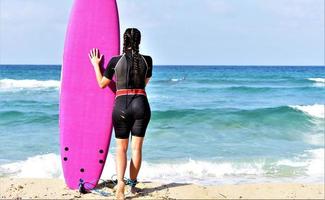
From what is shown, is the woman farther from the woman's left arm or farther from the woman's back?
the woman's left arm

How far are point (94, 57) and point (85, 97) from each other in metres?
0.40

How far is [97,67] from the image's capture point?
417cm

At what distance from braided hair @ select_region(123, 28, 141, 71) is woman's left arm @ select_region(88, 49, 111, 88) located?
312 millimetres

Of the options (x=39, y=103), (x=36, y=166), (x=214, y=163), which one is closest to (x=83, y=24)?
(x=36, y=166)

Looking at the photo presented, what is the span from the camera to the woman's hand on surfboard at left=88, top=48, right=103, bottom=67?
13.9ft

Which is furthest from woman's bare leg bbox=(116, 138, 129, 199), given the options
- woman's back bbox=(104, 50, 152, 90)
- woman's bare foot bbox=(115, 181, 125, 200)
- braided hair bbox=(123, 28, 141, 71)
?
braided hair bbox=(123, 28, 141, 71)

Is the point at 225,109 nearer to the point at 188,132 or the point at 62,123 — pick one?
the point at 188,132

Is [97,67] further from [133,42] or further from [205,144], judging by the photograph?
[205,144]

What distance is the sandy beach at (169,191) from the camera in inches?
166

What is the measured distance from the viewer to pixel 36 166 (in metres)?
→ 6.40

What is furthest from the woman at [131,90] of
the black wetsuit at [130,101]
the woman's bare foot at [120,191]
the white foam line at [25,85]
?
the white foam line at [25,85]

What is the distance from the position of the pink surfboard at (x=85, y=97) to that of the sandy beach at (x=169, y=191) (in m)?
0.22

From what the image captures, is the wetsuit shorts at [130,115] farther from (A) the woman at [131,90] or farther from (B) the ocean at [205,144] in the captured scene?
(B) the ocean at [205,144]

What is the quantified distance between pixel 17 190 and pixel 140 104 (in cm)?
157
